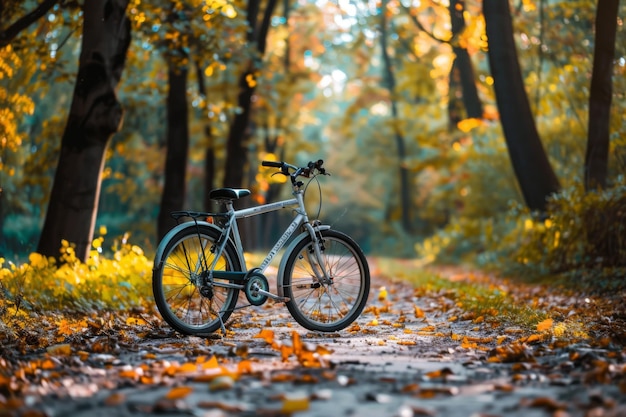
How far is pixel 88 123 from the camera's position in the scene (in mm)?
9180

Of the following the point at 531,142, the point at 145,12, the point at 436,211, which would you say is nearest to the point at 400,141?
the point at 436,211

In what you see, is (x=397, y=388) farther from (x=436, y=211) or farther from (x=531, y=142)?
(x=436, y=211)

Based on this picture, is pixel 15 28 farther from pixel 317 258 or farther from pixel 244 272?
pixel 317 258

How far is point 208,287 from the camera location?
6.61 m

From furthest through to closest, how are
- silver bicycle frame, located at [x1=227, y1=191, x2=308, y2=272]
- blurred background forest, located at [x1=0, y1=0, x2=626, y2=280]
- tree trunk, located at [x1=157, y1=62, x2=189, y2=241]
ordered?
tree trunk, located at [x1=157, y1=62, x2=189, y2=241] → blurred background forest, located at [x1=0, y1=0, x2=626, y2=280] → silver bicycle frame, located at [x1=227, y1=191, x2=308, y2=272]

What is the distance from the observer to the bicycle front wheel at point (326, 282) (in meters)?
6.91

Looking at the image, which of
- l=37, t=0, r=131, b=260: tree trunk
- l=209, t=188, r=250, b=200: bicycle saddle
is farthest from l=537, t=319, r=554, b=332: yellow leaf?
l=37, t=0, r=131, b=260: tree trunk

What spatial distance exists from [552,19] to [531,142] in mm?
3922

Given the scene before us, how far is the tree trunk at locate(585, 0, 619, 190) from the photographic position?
35.7 ft

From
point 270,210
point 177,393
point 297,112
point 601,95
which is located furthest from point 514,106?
point 297,112

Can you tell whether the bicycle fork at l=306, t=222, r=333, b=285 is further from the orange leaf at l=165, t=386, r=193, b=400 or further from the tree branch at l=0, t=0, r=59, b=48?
the tree branch at l=0, t=0, r=59, b=48

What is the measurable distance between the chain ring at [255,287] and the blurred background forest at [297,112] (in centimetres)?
89

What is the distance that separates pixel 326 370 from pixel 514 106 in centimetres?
977

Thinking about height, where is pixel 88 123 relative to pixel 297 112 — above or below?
below
